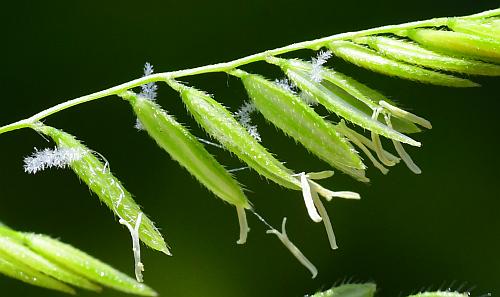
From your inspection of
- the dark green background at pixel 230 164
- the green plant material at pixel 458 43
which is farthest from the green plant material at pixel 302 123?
the dark green background at pixel 230 164

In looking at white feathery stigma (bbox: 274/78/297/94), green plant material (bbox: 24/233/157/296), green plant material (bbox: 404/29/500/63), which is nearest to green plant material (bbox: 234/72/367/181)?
white feathery stigma (bbox: 274/78/297/94)

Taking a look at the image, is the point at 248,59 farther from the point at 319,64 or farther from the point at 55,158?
the point at 55,158

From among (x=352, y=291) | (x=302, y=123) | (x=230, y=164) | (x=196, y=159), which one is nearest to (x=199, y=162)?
(x=196, y=159)

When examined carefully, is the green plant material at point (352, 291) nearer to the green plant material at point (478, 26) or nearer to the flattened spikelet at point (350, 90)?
the flattened spikelet at point (350, 90)

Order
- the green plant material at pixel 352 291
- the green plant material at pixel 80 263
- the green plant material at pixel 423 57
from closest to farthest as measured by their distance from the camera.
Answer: the green plant material at pixel 80 263, the green plant material at pixel 423 57, the green plant material at pixel 352 291

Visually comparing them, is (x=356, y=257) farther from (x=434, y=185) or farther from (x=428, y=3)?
(x=428, y=3)

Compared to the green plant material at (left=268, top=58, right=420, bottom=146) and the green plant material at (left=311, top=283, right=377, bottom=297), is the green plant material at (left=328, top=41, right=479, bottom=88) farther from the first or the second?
the green plant material at (left=311, top=283, right=377, bottom=297)
